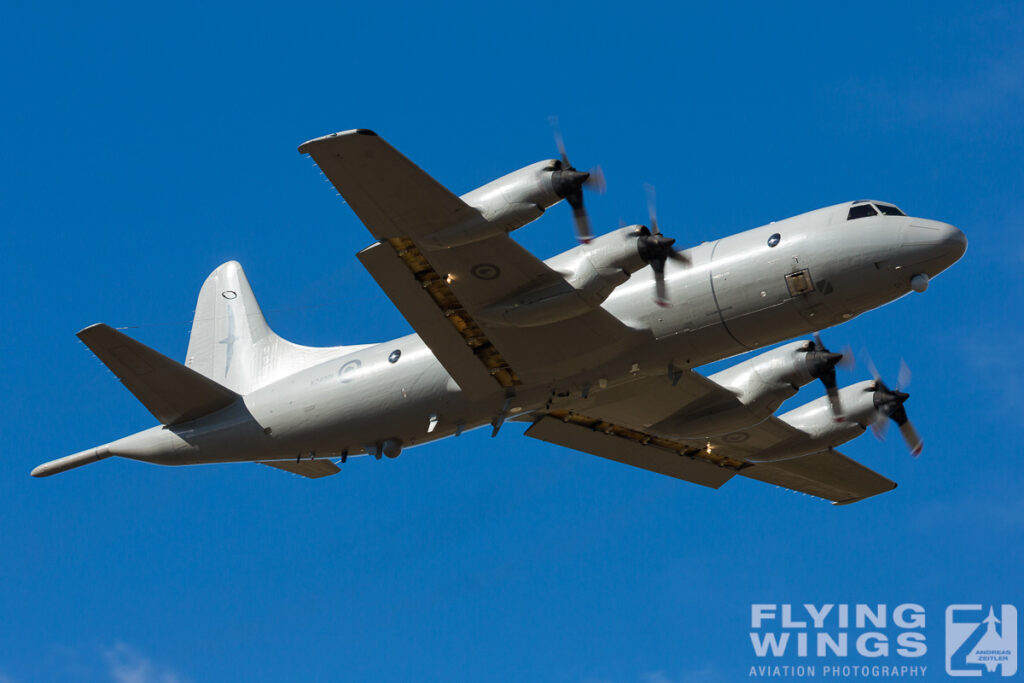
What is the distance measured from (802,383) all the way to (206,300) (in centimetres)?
1500

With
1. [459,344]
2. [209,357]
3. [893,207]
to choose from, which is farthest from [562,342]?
[209,357]

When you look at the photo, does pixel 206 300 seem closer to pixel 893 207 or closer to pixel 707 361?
pixel 707 361

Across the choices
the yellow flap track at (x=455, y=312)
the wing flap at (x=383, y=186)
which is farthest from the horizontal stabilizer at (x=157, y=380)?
the wing flap at (x=383, y=186)

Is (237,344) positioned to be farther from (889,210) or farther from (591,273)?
(889,210)

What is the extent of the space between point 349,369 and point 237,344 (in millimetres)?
5389

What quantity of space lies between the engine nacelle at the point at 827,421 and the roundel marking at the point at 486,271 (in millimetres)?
9580

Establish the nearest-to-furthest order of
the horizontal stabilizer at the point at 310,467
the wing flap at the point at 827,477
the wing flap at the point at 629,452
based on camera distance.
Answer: the wing flap at the point at 629,452
the horizontal stabilizer at the point at 310,467
the wing flap at the point at 827,477

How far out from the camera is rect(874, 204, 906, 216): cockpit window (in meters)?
24.0

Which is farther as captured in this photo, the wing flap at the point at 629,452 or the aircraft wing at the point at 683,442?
the wing flap at the point at 629,452

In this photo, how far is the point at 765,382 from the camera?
27266 millimetres

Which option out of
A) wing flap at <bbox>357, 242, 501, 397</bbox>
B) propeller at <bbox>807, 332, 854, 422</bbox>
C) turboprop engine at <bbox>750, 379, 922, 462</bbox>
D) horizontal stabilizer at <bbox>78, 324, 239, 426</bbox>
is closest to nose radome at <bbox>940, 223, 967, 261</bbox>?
propeller at <bbox>807, 332, 854, 422</bbox>

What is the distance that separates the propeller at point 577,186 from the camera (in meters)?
21.9

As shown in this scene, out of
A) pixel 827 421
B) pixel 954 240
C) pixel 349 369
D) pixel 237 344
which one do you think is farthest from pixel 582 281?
pixel 237 344

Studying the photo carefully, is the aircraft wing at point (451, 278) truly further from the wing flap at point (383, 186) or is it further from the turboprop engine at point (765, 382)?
the turboprop engine at point (765, 382)
